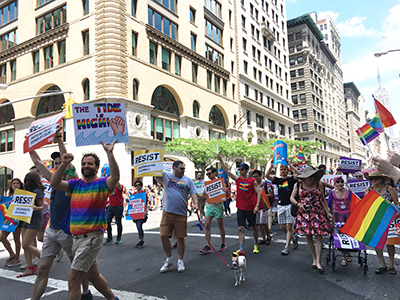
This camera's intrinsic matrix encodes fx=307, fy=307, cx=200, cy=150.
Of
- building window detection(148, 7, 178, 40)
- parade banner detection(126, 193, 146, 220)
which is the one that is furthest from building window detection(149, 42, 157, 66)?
parade banner detection(126, 193, 146, 220)

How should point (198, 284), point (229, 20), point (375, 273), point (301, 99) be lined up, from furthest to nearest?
point (301, 99)
point (229, 20)
point (375, 273)
point (198, 284)

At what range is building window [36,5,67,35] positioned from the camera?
27359mm

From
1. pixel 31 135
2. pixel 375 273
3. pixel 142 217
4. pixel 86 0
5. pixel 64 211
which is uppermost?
pixel 86 0

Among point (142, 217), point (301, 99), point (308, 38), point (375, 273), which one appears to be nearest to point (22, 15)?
point (142, 217)

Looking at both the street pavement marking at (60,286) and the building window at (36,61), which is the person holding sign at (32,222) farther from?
the building window at (36,61)

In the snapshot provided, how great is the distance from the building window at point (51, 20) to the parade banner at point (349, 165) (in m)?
26.7

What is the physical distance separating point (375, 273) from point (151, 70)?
969 inches

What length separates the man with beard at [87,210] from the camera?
144 inches

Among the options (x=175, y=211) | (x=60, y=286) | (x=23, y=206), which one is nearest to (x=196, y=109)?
(x=175, y=211)

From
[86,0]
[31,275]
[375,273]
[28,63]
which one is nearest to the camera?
[375,273]

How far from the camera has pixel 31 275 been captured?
604 centimetres

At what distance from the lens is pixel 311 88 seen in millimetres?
66688

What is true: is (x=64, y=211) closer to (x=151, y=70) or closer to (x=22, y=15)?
(x=151, y=70)

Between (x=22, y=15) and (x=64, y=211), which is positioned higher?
(x=22, y=15)
